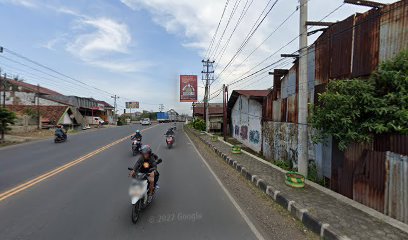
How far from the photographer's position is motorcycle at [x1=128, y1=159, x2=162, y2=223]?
5035 mm

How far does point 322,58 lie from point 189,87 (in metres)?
37.3

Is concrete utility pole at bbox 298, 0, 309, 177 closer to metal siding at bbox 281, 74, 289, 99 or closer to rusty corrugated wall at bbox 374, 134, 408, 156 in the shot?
rusty corrugated wall at bbox 374, 134, 408, 156

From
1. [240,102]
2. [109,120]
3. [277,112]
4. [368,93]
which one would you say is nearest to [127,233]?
[368,93]

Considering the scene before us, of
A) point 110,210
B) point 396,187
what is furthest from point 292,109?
point 110,210

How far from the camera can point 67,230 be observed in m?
4.66

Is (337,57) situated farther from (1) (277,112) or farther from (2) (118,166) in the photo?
(2) (118,166)

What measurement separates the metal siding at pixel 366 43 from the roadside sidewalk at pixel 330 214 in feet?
11.0

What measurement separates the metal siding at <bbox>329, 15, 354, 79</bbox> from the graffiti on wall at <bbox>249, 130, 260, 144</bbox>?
9374 millimetres

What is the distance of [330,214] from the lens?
207 inches

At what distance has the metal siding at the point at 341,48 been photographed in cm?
732

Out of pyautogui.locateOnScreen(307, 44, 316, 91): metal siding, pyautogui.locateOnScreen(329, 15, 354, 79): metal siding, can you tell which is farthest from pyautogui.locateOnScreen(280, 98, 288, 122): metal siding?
pyautogui.locateOnScreen(329, 15, 354, 79): metal siding

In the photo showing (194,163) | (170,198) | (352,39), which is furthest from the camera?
(194,163)

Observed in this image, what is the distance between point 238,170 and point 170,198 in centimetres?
461

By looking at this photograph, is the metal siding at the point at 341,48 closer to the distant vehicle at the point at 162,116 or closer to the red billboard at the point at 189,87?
the red billboard at the point at 189,87
